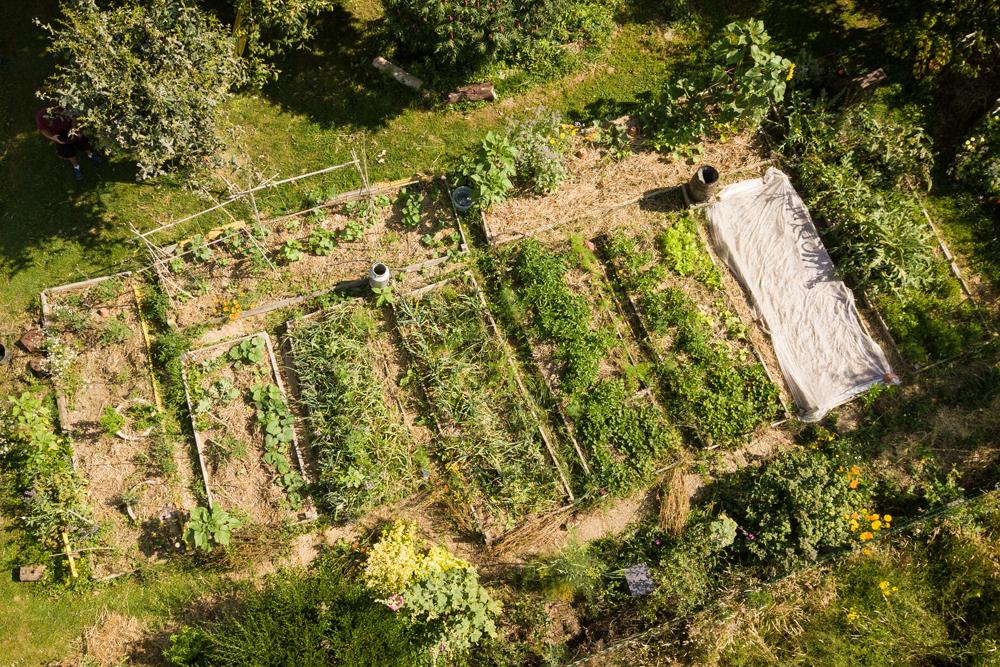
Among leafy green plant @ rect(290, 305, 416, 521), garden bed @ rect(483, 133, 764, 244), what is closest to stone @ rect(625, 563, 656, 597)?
leafy green plant @ rect(290, 305, 416, 521)

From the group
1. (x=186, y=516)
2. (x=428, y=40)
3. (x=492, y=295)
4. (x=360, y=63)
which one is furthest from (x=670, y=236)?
(x=186, y=516)

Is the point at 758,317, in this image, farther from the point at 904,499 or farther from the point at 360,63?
the point at 360,63

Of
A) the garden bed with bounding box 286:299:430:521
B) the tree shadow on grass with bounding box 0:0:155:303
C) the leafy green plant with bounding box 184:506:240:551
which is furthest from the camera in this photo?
the tree shadow on grass with bounding box 0:0:155:303

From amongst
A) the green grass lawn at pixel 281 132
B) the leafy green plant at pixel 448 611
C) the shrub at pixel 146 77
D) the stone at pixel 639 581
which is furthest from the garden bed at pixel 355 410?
the stone at pixel 639 581

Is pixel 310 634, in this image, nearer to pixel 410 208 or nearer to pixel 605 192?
pixel 410 208

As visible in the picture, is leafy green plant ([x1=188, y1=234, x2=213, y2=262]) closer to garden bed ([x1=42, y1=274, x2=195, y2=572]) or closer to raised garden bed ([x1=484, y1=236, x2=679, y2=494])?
garden bed ([x1=42, y1=274, x2=195, y2=572])

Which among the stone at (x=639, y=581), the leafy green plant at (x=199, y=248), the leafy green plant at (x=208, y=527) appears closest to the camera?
the stone at (x=639, y=581)

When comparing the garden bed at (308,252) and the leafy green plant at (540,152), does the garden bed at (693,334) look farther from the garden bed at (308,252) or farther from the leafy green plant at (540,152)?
the garden bed at (308,252)
